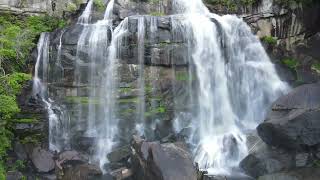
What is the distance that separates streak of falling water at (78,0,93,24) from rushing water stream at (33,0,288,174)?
1.59 m

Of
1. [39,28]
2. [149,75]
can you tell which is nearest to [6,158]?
[149,75]

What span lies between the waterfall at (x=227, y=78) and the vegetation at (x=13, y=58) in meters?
7.36

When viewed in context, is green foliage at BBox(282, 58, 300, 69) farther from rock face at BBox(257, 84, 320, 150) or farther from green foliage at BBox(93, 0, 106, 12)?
green foliage at BBox(93, 0, 106, 12)

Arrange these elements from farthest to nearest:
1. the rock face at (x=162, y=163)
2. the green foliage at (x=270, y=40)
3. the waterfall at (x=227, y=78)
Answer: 1. the green foliage at (x=270, y=40)
2. the waterfall at (x=227, y=78)
3. the rock face at (x=162, y=163)

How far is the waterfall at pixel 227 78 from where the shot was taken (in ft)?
67.9

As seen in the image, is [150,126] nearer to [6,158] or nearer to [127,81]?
[127,81]

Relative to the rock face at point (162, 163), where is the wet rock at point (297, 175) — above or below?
below

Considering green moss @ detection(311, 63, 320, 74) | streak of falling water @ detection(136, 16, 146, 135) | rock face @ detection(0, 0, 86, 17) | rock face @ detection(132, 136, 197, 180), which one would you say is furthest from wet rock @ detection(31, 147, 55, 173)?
green moss @ detection(311, 63, 320, 74)

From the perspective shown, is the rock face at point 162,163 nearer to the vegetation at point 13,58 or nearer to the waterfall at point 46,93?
A: the vegetation at point 13,58

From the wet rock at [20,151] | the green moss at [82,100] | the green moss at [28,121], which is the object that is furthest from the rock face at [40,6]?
the wet rock at [20,151]

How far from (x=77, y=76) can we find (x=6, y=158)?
5.42 meters

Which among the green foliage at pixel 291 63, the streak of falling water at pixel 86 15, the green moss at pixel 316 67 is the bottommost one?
the green moss at pixel 316 67

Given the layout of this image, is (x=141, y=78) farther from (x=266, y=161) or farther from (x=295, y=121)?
(x=295, y=121)

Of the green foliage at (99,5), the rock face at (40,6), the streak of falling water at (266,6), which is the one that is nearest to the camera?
the green foliage at (99,5)
